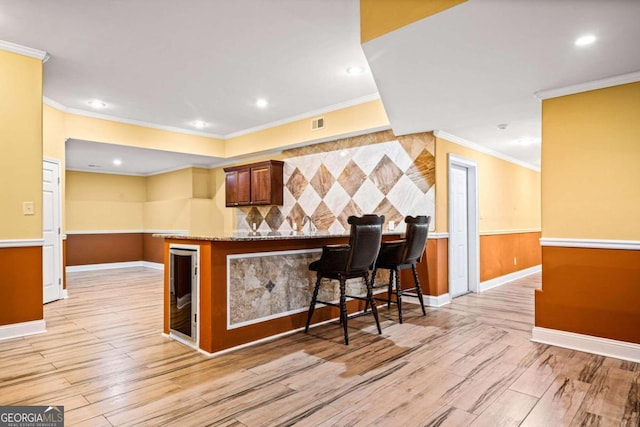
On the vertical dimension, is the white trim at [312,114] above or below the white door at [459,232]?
above

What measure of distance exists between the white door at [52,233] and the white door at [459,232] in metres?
5.41

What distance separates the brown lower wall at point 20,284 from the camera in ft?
10.7

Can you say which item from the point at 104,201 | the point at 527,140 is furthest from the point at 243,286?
the point at 104,201

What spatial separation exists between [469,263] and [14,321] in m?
5.57

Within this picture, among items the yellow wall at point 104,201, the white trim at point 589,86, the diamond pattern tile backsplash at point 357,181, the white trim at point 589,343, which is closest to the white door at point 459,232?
the diamond pattern tile backsplash at point 357,181

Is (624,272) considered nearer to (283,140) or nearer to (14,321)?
(283,140)

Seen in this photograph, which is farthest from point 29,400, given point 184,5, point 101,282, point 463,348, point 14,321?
point 101,282

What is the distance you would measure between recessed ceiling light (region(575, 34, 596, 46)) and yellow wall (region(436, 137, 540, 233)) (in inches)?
88.7

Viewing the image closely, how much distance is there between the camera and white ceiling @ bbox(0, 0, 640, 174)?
2268 millimetres

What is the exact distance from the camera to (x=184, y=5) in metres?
2.71

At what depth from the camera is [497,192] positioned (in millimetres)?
6191

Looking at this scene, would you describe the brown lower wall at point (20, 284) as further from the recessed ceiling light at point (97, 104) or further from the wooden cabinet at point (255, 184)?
the wooden cabinet at point (255, 184)

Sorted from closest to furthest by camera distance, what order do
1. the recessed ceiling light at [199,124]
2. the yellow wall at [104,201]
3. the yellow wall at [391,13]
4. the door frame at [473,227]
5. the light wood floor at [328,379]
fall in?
the light wood floor at [328,379] < the yellow wall at [391,13] < the door frame at [473,227] < the recessed ceiling light at [199,124] < the yellow wall at [104,201]

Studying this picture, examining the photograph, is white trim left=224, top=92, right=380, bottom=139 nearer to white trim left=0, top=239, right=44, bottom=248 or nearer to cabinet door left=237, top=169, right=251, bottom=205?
cabinet door left=237, top=169, right=251, bottom=205
